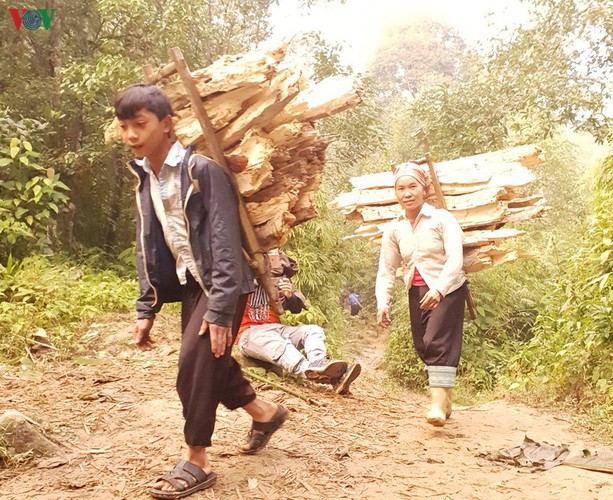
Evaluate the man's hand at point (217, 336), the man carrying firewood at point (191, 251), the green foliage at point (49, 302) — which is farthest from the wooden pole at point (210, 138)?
the green foliage at point (49, 302)

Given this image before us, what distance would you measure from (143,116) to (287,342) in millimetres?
2974

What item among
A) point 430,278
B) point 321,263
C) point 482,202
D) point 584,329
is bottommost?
Answer: point 321,263

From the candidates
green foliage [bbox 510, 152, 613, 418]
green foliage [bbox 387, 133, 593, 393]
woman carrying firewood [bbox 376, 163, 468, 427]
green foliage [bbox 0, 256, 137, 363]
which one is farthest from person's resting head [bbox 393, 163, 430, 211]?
green foliage [bbox 387, 133, 593, 393]

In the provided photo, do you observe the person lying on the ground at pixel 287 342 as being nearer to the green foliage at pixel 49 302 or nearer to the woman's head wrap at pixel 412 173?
the woman's head wrap at pixel 412 173

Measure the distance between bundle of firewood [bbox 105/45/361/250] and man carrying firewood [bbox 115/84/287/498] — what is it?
38 cm

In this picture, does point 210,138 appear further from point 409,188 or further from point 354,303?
point 354,303

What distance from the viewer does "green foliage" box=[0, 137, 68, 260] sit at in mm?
7508

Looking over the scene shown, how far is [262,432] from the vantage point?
3.75 meters

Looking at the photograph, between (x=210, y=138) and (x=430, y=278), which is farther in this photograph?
(x=430, y=278)

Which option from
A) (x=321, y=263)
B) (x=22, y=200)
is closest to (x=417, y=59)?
(x=321, y=263)

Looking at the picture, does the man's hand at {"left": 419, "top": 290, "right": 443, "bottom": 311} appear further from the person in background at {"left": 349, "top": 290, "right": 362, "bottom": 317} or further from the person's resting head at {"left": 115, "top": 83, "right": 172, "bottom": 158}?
the person in background at {"left": 349, "top": 290, "right": 362, "bottom": 317}

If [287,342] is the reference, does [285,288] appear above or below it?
above

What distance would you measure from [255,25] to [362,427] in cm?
1042

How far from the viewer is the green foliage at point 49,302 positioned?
6.05m
